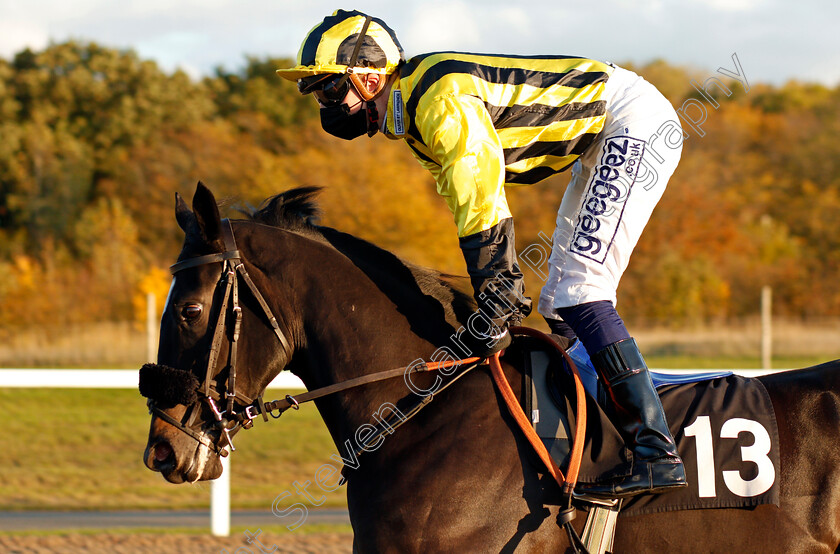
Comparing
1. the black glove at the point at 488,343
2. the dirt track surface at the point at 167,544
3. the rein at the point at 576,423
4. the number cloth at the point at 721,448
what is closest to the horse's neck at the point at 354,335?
the black glove at the point at 488,343

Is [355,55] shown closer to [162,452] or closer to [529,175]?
[529,175]

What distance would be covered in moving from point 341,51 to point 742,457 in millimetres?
1759

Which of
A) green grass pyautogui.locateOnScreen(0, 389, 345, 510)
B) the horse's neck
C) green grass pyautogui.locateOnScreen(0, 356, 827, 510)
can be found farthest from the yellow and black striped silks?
green grass pyautogui.locateOnScreen(0, 389, 345, 510)

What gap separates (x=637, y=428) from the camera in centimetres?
253

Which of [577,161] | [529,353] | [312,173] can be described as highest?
[312,173]

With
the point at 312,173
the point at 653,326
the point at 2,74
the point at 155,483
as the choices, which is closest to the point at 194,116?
the point at 2,74

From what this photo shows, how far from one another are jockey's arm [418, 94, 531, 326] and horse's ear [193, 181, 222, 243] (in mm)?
683

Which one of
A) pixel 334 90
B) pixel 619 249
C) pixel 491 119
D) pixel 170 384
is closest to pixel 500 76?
pixel 491 119

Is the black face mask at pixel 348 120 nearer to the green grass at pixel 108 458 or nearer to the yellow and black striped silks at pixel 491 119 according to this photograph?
the yellow and black striped silks at pixel 491 119

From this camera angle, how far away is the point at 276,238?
2.78 m

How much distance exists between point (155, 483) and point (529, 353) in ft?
22.6

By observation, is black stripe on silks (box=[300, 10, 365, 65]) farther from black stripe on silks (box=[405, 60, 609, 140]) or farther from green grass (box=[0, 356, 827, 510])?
green grass (box=[0, 356, 827, 510])

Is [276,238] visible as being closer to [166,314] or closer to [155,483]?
[166,314]

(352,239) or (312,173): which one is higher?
(312,173)
